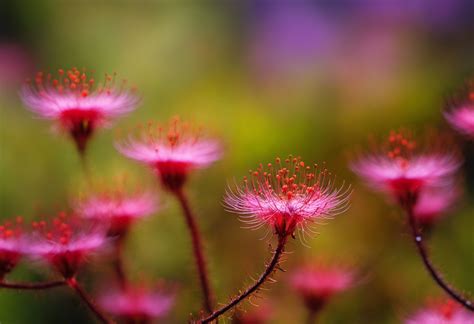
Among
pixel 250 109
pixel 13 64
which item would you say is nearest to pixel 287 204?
pixel 250 109

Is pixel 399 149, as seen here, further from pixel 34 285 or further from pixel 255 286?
pixel 34 285

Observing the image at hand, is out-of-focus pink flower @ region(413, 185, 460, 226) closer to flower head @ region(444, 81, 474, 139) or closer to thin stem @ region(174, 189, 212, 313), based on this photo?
flower head @ region(444, 81, 474, 139)

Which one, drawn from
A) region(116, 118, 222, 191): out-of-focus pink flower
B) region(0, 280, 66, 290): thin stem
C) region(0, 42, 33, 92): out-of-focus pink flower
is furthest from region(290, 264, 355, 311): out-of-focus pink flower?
region(0, 42, 33, 92): out-of-focus pink flower

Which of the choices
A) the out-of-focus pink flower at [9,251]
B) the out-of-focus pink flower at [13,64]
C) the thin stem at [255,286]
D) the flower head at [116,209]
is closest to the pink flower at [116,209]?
the flower head at [116,209]

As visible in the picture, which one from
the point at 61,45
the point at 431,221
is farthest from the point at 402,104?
the point at 61,45

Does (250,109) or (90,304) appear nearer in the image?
(90,304)

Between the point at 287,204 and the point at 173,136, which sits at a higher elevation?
the point at 173,136

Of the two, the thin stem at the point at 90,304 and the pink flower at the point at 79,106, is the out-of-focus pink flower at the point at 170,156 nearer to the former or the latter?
the pink flower at the point at 79,106
